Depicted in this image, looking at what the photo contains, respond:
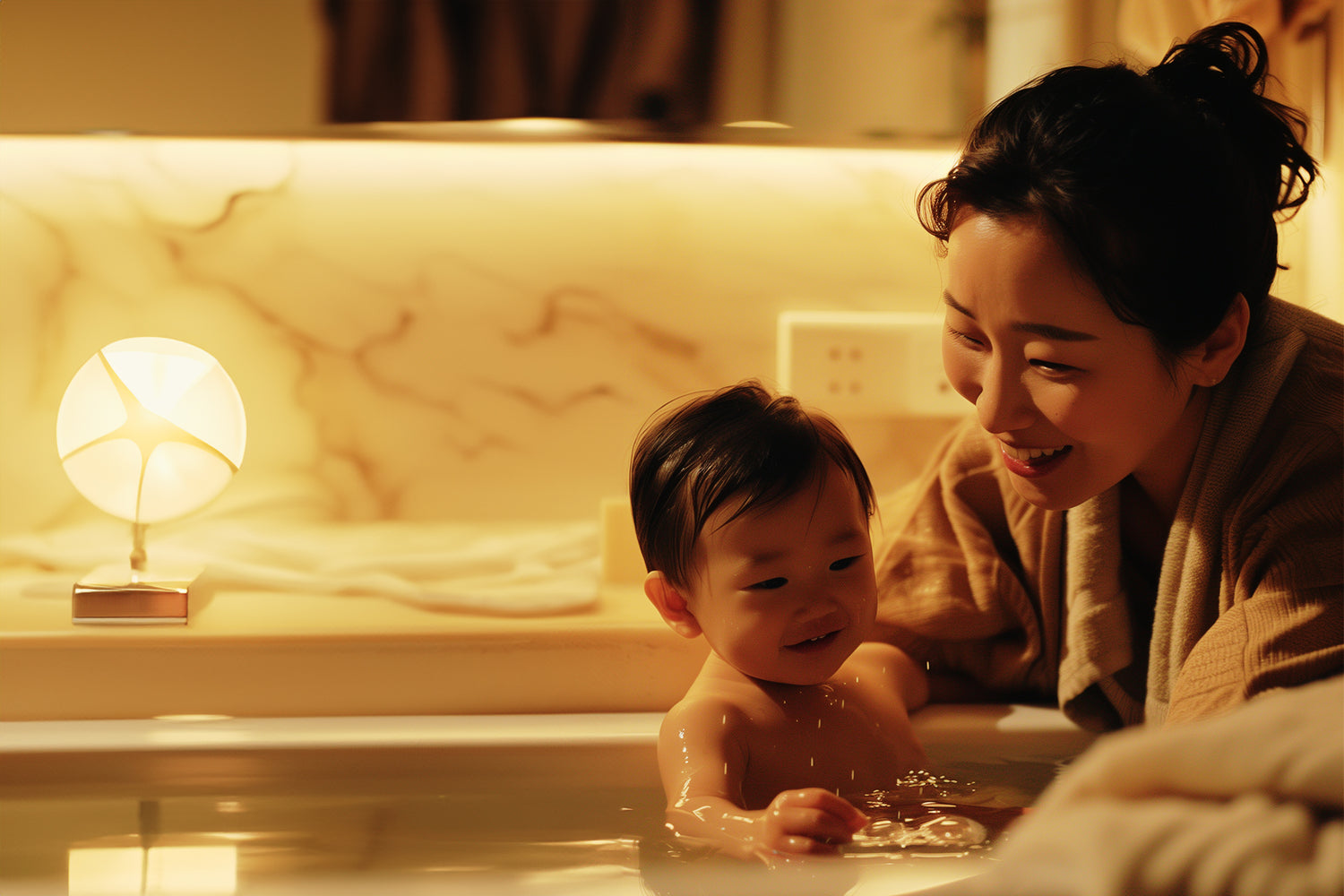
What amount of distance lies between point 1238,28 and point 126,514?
3.06 feet

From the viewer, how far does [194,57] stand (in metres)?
1.03

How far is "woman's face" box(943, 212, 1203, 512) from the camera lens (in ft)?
2.20

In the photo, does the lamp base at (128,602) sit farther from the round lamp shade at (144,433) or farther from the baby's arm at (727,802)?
the baby's arm at (727,802)

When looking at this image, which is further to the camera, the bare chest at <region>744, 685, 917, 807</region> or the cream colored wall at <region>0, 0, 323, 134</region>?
the cream colored wall at <region>0, 0, 323, 134</region>

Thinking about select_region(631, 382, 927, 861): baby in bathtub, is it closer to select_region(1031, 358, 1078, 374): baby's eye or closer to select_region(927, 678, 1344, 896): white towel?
select_region(1031, 358, 1078, 374): baby's eye

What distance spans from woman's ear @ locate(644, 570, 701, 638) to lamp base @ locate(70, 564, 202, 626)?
1.22 feet

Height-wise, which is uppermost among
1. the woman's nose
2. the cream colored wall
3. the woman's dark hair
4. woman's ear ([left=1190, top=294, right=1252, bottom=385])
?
the cream colored wall

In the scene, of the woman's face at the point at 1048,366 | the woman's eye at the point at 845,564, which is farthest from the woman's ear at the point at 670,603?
the woman's face at the point at 1048,366

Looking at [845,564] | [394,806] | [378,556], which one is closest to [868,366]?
[845,564]

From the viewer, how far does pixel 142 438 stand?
908 mm

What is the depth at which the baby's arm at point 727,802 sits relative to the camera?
0.64m

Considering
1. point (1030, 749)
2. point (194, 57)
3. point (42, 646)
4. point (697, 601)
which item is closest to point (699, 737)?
point (697, 601)

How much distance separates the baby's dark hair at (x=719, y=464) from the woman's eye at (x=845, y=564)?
4 centimetres

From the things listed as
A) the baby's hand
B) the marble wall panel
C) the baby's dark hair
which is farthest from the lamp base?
the baby's hand
